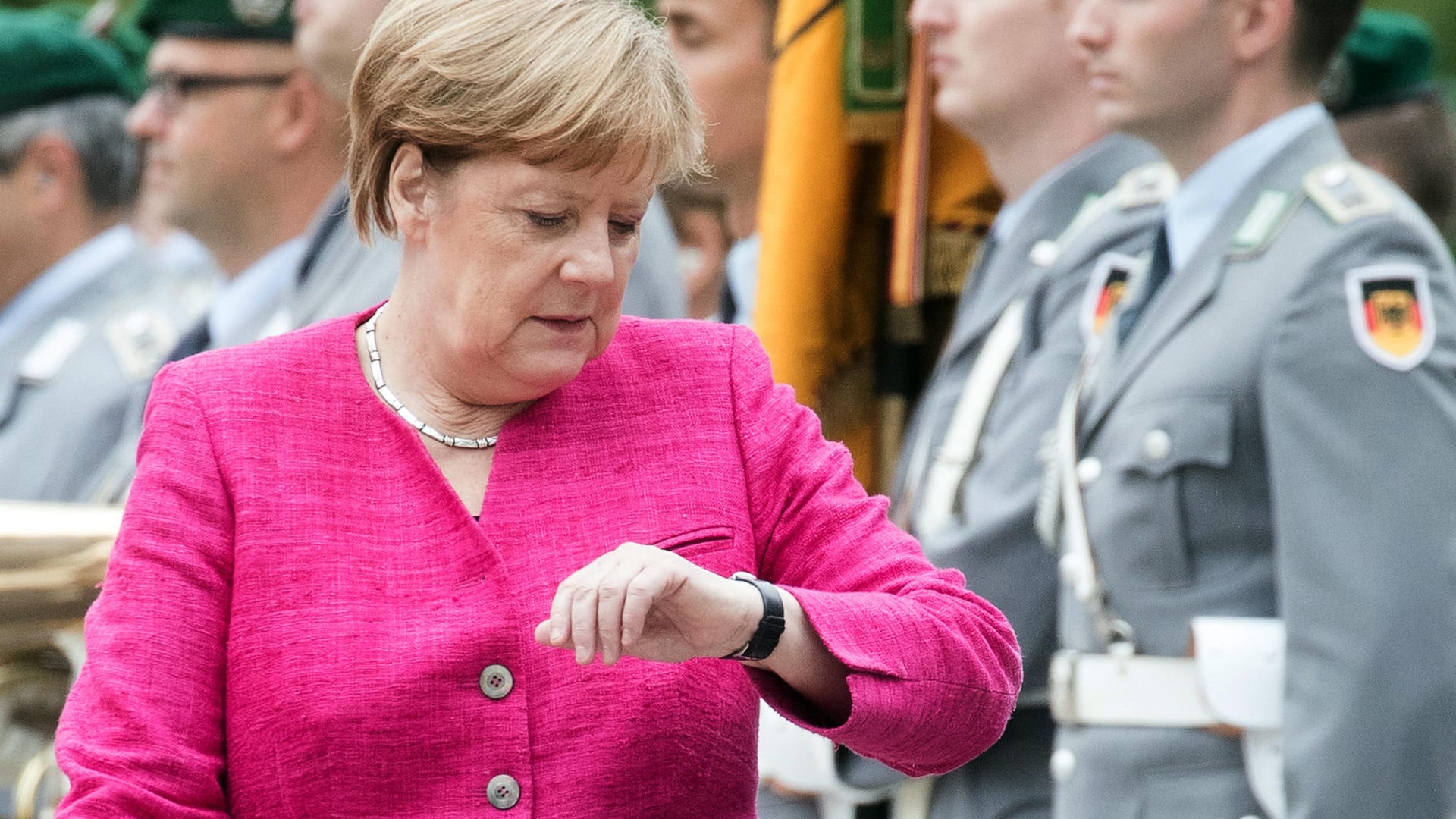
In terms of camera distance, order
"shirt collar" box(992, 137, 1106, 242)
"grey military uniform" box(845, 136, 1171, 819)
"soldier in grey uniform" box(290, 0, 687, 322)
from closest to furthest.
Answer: "grey military uniform" box(845, 136, 1171, 819) < "shirt collar" box(992, 137, 1106, 242) < "soldier in grey uniform" box(290, 0, 687, 322)

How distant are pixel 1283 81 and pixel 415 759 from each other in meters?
2.48

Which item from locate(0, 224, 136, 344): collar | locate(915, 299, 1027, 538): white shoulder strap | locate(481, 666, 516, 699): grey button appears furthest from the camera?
locate(0, 224, 136, 344): collar

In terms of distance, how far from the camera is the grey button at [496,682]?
Answer: 2.19 metres

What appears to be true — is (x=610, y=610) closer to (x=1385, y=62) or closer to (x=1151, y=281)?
(x=1151, y=281)

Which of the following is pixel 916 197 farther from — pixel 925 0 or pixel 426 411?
pixel 426 411

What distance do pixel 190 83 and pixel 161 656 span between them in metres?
5.01

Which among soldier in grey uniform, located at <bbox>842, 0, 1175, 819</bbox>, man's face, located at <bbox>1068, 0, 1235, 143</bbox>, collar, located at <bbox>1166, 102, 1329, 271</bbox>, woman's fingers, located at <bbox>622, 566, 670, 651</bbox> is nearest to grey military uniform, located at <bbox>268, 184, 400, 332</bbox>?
soldier in grey uniform, located at <bbox>842, 0, 1175, 819</bbox>

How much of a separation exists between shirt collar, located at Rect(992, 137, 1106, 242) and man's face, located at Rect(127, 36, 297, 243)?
296 centimetres

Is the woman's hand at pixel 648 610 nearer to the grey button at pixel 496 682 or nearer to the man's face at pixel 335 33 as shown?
the grey button at pixel 496 682

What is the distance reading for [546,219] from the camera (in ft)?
7.32

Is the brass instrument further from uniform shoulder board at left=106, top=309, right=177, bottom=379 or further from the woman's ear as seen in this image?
uniform shoulder board at left=106, top=309, right=177, bottom=379

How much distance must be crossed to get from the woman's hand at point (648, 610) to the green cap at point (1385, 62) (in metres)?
4.76

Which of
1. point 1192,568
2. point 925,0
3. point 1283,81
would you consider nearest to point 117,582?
point 1192,568

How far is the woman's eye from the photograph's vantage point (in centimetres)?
223
